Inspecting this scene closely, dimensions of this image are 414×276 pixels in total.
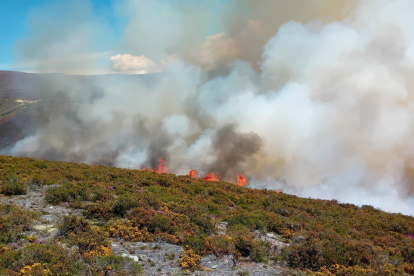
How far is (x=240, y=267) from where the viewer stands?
26.6ft

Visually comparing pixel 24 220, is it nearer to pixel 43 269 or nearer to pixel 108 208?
pixel 108 208

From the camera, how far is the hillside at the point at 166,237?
7113 mm

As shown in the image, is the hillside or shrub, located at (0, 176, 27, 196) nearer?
the hillside

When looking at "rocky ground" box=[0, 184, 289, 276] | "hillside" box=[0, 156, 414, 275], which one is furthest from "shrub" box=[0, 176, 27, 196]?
"rocky ground" box=[0, 184, 289, 276]

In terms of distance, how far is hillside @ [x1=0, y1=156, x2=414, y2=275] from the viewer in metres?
7.11

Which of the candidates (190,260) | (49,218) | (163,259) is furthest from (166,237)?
(49,218)

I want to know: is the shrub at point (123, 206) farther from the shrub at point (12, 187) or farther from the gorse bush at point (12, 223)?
the shrub at point (12, 187)

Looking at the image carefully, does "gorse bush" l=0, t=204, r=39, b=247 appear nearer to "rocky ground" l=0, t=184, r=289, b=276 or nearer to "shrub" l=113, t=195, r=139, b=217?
"rocky ground" l=0, t=184, r=289, b=276

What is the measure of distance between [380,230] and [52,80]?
106349mm

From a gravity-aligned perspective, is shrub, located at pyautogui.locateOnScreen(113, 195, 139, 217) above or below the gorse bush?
above

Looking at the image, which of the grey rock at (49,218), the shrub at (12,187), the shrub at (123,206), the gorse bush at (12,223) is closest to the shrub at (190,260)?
the shrub at (123,206)

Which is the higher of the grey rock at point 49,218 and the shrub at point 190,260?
the grey rock at point 49,218

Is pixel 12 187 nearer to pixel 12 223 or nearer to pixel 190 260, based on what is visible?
pixel 12 223

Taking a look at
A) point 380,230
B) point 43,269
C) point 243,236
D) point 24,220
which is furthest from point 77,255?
point 380,230
